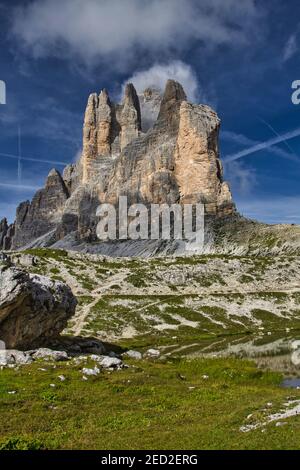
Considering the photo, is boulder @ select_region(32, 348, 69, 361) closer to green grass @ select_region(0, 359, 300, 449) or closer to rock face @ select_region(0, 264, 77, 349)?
rock face @ select_region(0, 264, 77, 349)

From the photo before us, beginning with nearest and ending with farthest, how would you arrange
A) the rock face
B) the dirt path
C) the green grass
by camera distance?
the green grass, the rock face, the dirt path

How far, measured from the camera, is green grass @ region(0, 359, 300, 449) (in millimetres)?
→ 20672

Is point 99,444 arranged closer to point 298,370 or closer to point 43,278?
point 298,370

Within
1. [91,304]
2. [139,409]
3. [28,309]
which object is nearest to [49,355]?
[28,309]

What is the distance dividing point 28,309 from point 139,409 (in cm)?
2990

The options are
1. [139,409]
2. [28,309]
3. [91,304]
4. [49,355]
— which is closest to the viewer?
[139,409]

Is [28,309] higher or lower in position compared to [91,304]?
higher

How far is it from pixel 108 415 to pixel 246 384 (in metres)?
18.7

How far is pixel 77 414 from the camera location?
27.3 metres

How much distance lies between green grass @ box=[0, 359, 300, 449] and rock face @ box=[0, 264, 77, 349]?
10.3m

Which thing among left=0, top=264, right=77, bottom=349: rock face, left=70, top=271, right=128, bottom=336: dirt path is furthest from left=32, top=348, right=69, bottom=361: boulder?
left=70, top=271, right=128, bottom=336: dirt path

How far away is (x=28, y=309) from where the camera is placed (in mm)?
55375

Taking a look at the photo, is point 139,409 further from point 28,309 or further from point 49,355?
point 28,309

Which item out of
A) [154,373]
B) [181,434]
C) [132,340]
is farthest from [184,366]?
[132,340]
